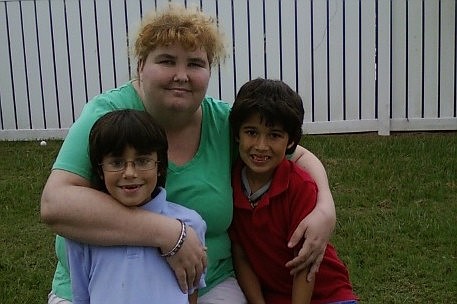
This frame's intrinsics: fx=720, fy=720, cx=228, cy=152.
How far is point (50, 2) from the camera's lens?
25.6 ft

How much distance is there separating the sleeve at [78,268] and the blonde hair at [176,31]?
66 cm

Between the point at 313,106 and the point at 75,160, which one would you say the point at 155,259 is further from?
the point at 313,106

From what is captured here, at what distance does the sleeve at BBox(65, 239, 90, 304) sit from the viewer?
2.23 meters

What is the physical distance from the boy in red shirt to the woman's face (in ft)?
0.63

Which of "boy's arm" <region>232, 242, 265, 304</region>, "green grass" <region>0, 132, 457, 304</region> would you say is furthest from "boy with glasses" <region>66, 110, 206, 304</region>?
"green grass" <region>0, 132, 457, 304</region>

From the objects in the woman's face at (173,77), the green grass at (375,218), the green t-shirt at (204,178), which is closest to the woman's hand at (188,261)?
the green t-shirt at (204,178)

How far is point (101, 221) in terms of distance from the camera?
2.17 m

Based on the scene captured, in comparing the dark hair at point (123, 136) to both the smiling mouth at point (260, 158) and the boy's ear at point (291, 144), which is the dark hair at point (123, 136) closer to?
the smiling mouth at point (260, 158)

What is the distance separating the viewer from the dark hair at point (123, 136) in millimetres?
2143

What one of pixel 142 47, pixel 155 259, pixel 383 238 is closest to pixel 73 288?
pixel 155 259

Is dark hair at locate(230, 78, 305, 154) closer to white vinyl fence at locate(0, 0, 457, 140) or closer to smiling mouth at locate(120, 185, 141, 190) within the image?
smiling mouth at locate(120, 185, 141, 190)

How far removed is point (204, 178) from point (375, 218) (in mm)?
2763

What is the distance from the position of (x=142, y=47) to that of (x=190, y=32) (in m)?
0.17

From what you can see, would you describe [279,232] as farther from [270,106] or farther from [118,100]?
[118,100]
